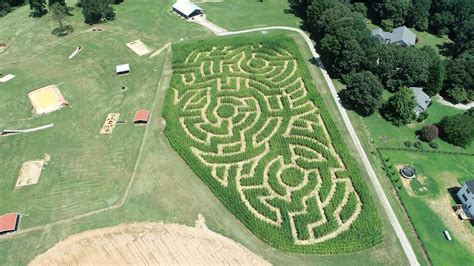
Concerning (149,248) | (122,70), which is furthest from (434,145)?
(122,70)

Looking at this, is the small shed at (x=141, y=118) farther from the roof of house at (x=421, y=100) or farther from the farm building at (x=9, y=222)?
the roof of house at (x=421, y=100)

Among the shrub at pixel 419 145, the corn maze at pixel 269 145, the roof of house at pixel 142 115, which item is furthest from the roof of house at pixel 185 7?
the shrub at pixel 419 145

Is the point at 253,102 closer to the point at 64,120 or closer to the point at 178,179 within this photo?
the point at 178,179

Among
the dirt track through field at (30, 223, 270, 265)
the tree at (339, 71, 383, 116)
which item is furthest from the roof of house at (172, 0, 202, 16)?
the dirt track through field at (30, 223, 270, 265)

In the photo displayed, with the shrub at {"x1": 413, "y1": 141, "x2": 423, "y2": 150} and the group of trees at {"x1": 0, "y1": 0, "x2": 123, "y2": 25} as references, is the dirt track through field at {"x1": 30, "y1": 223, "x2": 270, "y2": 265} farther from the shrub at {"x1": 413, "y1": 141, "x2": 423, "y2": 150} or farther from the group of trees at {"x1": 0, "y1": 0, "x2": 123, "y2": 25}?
the group of trees at {"x1": 0, "y1": 0, "x2": 123, "y2": 25}

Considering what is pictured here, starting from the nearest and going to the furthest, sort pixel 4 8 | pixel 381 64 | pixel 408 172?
pixel 408 172, pixel 381 64, pixel 4 8

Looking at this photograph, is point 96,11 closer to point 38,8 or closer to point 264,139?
point 38,8
